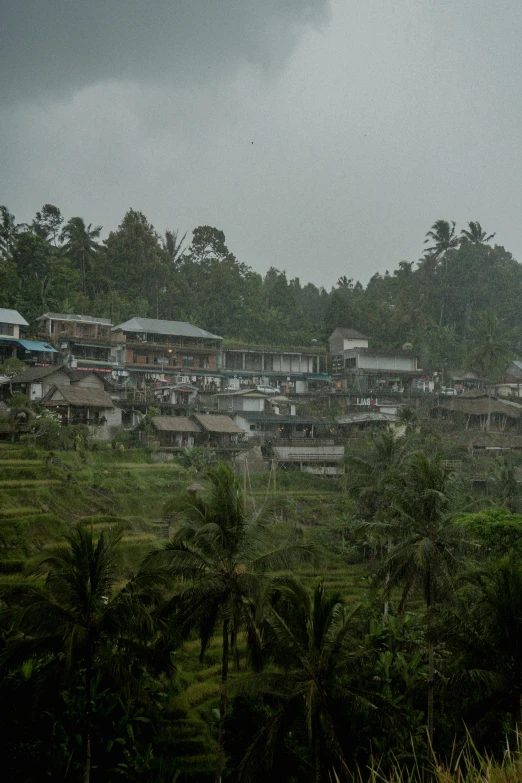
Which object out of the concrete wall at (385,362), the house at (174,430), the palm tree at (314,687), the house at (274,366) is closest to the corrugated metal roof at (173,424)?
the house at (174,430)

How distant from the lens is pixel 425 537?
16.4 meters

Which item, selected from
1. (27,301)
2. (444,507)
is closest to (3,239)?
(27,301)

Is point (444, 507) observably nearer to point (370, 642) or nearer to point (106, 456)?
point (370, 642)

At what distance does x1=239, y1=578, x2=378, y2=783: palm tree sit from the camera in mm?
11289

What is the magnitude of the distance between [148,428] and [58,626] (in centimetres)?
2483

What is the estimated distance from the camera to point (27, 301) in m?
44.8

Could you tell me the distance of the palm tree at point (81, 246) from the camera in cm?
5128

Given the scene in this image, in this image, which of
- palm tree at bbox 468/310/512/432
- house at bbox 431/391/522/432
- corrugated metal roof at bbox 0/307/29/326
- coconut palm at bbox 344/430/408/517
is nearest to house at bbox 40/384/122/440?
corrugated metal roof at bbox 0/307/29/326

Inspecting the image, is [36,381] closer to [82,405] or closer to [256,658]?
[82,405]

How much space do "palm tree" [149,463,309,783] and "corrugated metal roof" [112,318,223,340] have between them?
108 ft

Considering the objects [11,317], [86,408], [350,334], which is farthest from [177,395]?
[350,334]

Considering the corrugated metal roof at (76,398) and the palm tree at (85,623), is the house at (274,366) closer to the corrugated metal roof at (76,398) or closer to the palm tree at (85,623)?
the corrugated metal roof at (76,398)

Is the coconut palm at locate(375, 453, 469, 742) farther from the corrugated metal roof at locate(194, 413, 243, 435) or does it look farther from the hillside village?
the corrugated metal roof at locate(194, 413, 243, 435)

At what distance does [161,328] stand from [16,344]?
1076cm
